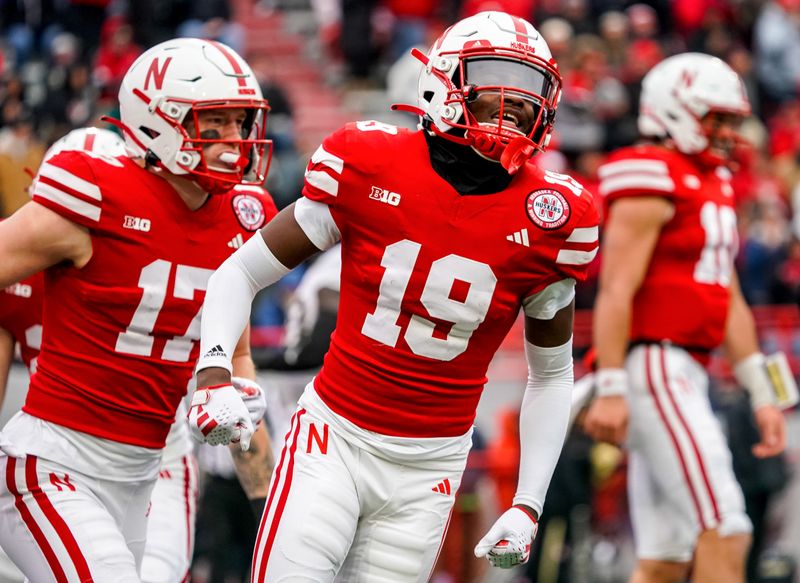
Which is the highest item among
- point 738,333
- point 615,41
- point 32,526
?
point 32,526

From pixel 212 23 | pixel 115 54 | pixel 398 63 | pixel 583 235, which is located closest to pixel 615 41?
pixel 212 23

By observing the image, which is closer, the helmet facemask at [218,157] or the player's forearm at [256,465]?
the helmet facemask at [218,157]

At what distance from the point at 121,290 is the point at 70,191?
0.31 m

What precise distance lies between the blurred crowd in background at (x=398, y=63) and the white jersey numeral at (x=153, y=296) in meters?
3.91

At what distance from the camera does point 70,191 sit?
3.97 m

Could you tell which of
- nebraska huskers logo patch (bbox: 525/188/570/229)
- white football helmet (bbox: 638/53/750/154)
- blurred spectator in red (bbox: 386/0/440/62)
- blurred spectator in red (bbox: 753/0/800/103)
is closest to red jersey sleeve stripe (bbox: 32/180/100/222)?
nebraska huskers logo patch (bbox: 525/188/570/229)

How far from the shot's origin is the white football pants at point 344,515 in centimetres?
363

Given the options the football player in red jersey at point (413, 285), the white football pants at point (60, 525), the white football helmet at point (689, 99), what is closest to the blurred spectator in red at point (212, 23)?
the white football helmet at point (689, 99)

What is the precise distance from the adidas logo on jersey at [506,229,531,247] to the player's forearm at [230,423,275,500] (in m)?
1.25

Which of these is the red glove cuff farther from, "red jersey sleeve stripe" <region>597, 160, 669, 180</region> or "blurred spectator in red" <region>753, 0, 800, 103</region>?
"blurred spectator in red" <region>753, 0, 800, 103</region>

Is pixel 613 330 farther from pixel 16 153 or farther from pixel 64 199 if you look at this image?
pixel 16 153

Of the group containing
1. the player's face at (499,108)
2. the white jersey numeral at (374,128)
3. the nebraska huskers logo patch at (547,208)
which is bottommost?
the nebraska huskers logo patch at (547,208)

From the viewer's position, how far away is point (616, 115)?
11484 millimetres

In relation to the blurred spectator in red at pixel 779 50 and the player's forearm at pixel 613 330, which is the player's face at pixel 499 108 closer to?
the player's forearm at pixel 613 330
